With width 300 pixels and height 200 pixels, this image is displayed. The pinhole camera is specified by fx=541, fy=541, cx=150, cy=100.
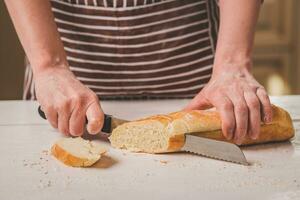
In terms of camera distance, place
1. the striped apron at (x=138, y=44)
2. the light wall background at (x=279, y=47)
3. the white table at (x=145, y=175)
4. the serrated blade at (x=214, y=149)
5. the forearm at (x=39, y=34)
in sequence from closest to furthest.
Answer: the white table at (x=145, y=175)
the serrated blade at (x=214, y=149)
the forearm at (x=39, y=34)
the striped apron at (x=138, y=44)
the light wall background at (x=279, y=47)

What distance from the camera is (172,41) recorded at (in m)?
1.19

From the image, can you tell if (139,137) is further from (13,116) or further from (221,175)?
(13,116)

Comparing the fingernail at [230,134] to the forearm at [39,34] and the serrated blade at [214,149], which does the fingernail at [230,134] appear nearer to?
the serrated blade at [214,149]

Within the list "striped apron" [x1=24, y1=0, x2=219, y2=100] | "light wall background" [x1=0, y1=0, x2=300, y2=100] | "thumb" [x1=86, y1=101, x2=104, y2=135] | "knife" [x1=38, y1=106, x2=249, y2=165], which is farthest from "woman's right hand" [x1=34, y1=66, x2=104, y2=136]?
"light wall background" [x1=0, y1=0, x2=300, y2=100]

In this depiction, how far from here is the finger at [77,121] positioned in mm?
856

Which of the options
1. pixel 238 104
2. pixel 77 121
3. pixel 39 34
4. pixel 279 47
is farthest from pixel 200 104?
pixel 279 47

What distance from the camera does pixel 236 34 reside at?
1.01 meters

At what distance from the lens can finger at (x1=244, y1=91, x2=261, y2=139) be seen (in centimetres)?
83

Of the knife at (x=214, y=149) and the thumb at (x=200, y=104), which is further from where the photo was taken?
the thumb at (x=200, y=104)

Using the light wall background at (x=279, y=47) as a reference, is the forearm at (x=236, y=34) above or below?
above

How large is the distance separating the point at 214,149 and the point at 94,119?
19 centimetres

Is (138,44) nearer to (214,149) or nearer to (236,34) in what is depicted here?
(236,34)

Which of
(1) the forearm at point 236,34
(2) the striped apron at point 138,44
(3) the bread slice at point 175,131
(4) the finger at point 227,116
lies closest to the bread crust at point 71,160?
(3) the bread slice at point 175,131

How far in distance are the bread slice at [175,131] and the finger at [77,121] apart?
0.17 ft
